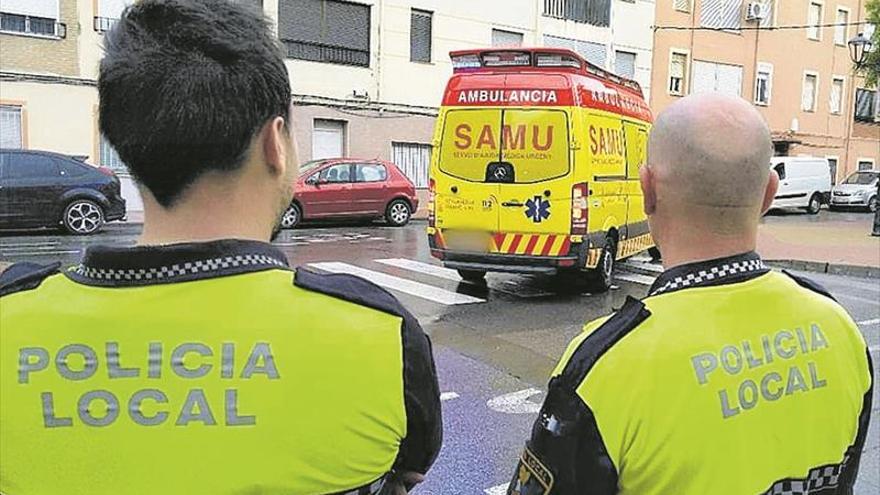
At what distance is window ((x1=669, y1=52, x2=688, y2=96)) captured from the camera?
32219 mm

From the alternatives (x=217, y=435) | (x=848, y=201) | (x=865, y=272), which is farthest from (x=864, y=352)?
(x=848, y=201)

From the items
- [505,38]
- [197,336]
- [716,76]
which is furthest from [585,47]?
[197,336]

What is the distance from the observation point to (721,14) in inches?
1305

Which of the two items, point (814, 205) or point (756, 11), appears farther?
point (756, 11)

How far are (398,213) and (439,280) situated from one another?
9.23 m

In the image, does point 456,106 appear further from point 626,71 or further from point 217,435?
point 626,71

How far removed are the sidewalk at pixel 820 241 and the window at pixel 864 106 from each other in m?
13.8

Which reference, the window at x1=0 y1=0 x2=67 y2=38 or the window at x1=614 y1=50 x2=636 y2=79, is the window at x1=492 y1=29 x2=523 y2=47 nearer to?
the window at x1=614 y1=50 x2=636 y2=79

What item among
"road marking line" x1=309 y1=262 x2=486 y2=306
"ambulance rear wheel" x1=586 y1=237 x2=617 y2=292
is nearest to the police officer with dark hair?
"road marking line" x1=309 y1=262 x2=486 y2=306

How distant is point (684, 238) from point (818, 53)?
130ft

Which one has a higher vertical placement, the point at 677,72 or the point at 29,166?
the point at 677,72

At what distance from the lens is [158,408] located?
132 centimetres

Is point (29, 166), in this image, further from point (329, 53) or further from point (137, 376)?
point (137, 376)

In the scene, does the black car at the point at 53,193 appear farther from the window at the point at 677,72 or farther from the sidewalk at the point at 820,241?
the window at the point at 677,72
